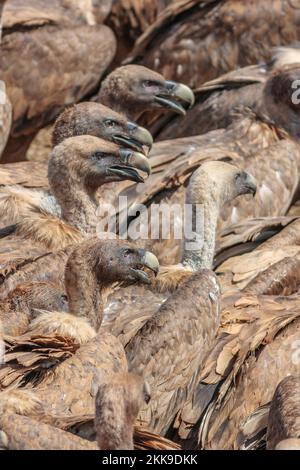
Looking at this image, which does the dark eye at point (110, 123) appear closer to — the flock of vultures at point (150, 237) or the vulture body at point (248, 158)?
the flock of vultures at point (150, 237)

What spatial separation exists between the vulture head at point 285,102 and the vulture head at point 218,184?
76.4 inches

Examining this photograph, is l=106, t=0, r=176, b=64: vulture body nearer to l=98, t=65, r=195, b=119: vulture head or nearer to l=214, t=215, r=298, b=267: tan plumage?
l=98, t=65, r=195, b=119: vulture head

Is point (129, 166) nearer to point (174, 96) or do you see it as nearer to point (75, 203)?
point (75, 203)

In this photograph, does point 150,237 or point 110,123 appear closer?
point 150,237

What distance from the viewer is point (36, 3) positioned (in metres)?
14.3

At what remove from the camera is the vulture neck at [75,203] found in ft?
35.7

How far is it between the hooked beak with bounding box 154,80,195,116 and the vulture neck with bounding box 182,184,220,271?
1.53 meters

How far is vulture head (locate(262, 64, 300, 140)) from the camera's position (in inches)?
521

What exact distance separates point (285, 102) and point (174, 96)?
1.03m

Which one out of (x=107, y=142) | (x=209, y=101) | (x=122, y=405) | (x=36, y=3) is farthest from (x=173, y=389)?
(x=36, y=3)

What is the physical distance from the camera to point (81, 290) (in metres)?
9.54

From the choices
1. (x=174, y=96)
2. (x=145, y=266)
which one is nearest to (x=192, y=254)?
(x=145, y=266)

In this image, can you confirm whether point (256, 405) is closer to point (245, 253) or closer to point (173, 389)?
point (173, 389)

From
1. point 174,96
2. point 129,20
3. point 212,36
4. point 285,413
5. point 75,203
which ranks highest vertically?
point 285,413
